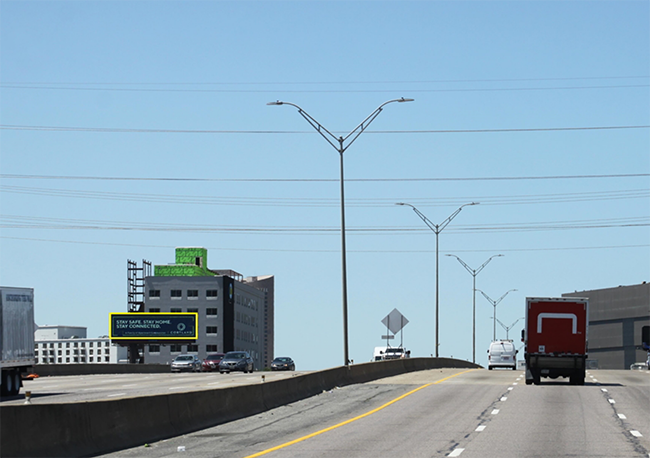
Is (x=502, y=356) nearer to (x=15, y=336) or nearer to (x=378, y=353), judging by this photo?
(x=378, y=353)

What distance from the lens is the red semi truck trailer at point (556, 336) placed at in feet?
117

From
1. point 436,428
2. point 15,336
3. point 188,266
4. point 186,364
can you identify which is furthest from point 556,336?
point 188,266

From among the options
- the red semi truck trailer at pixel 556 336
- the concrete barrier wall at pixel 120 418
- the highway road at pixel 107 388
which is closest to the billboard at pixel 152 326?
the highway road at pixel 107 388

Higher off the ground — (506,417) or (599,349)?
(506,417)

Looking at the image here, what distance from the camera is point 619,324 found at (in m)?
152

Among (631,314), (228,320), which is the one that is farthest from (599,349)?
(228,320)

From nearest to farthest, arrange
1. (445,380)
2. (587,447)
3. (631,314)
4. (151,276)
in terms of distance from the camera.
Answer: (587,447)
(445,380)
(631,314)
(151,276)

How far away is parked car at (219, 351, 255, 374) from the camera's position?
64.8 m

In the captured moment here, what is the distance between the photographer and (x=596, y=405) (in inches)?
1035

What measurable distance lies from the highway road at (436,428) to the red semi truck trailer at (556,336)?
3416mm

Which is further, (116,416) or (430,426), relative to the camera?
(430,426)

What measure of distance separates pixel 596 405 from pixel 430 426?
768 cm

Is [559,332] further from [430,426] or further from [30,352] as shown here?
[30,352]

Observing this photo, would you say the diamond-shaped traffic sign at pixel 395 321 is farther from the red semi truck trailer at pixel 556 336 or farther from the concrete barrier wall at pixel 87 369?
the concrete barrier wall at pixel 87 369
